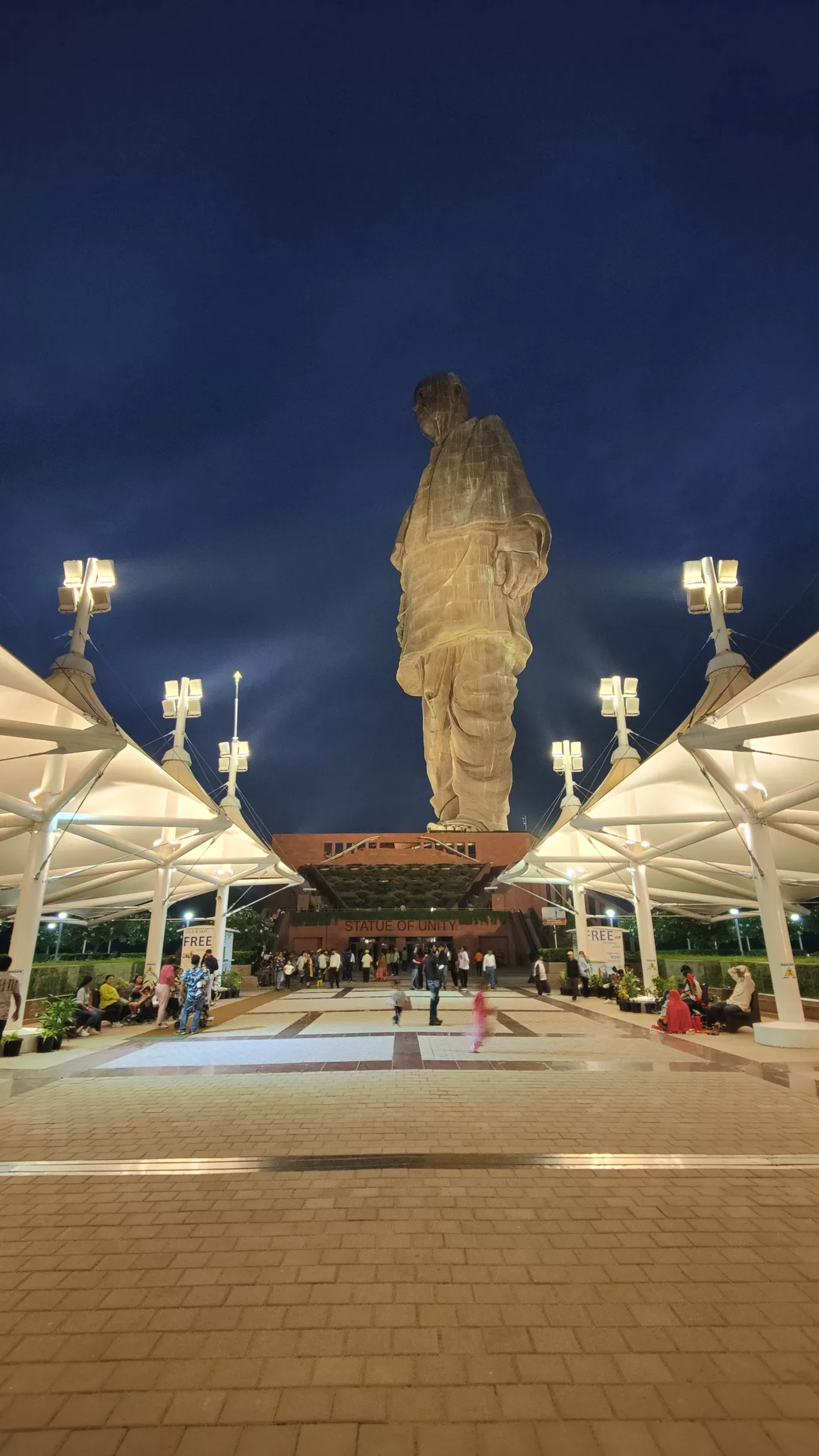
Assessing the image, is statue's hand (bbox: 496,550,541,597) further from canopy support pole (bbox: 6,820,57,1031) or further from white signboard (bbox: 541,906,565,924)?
canopy support pole (bbox: 6,820,57,1031)

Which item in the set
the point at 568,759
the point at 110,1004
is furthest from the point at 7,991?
the point at 568,759

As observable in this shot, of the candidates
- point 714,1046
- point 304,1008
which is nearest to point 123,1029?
point 304,1008

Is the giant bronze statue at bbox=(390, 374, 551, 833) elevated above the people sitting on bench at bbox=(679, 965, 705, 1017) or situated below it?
above

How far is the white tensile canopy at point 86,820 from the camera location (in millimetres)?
11281

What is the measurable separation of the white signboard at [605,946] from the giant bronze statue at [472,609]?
1497 inches

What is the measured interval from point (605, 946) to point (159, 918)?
13278mm

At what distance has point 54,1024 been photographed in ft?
39.5

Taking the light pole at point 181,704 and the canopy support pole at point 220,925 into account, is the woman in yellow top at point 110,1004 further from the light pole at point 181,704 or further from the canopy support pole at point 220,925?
the light pole at point 181,704

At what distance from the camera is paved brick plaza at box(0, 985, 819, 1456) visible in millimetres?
2525

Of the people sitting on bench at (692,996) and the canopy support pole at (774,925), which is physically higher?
the canopy support pole at (774,925)

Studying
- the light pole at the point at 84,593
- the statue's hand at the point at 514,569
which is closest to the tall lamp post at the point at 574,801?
the light pole at the point at 84,593

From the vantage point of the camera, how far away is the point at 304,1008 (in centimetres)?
1966

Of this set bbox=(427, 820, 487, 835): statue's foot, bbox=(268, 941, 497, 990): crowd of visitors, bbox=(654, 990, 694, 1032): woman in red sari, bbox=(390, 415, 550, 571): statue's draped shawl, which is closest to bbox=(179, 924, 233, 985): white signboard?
bbox=(268, 941, 497, 990): crowd of visitors

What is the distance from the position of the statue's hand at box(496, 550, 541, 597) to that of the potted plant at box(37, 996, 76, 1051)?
5491cm
